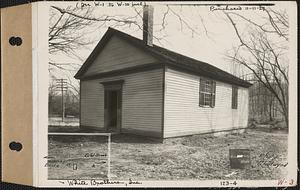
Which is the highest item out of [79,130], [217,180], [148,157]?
[79,130]

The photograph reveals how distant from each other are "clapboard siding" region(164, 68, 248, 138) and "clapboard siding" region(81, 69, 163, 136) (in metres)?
0.06

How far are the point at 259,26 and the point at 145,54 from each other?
2.11ft

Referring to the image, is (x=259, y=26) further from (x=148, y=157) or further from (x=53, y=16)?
(x=53, y=16)

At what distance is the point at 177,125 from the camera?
1.75m

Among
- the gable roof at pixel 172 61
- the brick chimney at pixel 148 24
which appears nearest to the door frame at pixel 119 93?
the gable roof at pixel 172 61

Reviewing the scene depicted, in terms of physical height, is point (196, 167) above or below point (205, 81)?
below

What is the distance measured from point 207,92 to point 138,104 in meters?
0.43

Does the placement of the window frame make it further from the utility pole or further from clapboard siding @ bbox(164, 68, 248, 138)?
the utility pole

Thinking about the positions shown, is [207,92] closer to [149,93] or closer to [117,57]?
[149,93]

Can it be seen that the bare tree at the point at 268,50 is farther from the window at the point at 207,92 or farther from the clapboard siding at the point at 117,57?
the clapboard siding at the point at 117,57

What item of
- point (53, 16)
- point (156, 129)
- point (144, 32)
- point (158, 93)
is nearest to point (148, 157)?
point (156, 129)

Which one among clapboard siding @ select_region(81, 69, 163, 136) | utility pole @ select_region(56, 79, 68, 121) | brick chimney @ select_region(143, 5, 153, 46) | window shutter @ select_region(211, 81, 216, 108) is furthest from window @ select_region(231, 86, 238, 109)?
utility pole @ select_region(56, 79, 68, 121)

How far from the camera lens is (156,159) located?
1.69 m

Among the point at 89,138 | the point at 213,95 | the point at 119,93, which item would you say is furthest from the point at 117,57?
the point at 213,95
